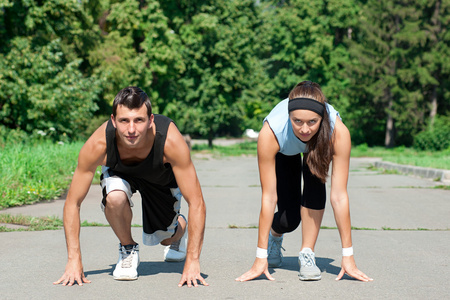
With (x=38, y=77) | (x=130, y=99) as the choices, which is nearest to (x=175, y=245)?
(x=130, y=99)

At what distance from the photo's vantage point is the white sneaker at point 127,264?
426 cm

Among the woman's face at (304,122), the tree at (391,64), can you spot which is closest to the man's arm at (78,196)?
the woman's face at (304,122)

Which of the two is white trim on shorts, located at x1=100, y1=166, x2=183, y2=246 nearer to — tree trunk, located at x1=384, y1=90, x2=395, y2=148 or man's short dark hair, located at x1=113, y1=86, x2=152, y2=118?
man's short dark hair, located at x1=113, y1=86, x2=152, y2=118

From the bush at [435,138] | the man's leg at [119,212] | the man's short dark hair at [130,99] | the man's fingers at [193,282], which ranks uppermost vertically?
the man's short dark hair at [130,99]

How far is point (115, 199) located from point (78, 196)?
0.27 meters

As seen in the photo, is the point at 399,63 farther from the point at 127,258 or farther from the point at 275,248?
the point at 127,258

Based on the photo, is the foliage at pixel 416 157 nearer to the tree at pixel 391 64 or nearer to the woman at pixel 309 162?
the tree at pixel 391 64

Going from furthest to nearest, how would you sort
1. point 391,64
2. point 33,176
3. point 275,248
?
point 391,64, point 33,176, point 275,248

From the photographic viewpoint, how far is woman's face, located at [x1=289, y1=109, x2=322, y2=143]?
3.98 meters

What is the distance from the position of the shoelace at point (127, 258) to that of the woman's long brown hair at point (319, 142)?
1.47 m

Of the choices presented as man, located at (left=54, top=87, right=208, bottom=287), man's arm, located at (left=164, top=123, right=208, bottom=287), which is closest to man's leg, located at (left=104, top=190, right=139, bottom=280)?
man, located at (left=54, top=87, right=208, bottom=287)

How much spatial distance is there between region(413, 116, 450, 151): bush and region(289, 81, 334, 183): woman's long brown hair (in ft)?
111

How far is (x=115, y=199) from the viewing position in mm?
4262

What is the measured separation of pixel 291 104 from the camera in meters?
4.05
